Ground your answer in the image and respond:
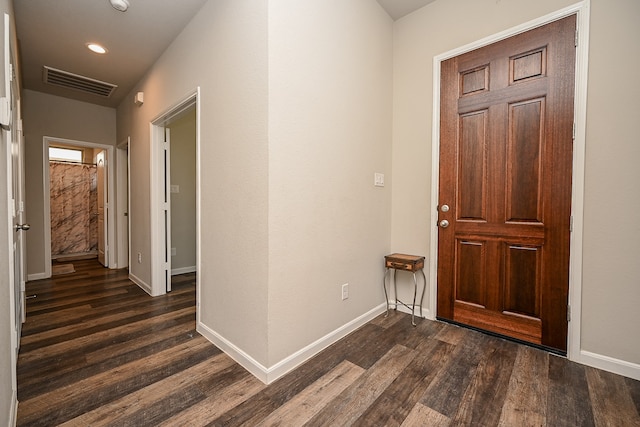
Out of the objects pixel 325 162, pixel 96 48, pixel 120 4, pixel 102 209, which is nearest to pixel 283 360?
pixel 325 162

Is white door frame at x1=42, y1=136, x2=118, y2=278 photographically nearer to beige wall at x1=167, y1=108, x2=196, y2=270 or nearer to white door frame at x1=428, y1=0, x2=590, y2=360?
beige wall at x1=167, y1=108, x2=196, y2=270

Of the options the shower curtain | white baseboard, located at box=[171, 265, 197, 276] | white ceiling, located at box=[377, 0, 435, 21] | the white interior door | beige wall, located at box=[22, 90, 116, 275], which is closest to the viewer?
white ceiling, located at box=[377, 0, 435, 21]

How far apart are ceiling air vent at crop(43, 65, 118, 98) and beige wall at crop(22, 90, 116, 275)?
0.56 m

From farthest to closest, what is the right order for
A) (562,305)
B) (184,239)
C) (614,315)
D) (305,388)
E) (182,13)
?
(184,239) → (182,13) → (562,305) → (614,315) → (305,388)

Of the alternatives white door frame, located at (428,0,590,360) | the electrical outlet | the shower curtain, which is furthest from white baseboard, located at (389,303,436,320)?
the shower curtain

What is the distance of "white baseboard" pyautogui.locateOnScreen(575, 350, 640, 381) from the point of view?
167cm

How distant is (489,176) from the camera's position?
2.19 meters

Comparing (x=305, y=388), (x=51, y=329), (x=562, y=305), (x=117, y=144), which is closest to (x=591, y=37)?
(x=562, y=305)

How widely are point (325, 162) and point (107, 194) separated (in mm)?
4469

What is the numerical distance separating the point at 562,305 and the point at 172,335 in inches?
114

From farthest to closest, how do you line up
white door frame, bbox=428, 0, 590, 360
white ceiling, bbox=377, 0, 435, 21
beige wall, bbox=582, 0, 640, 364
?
white ceiling, bbox=377, 0, 435, 21, white door frame, bbox=428, 0, 590, 360, beige wall, bbox=582, 0, 640, 364

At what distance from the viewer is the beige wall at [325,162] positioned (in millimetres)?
1693

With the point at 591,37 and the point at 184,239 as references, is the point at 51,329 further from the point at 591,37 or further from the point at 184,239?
the point at 591,37

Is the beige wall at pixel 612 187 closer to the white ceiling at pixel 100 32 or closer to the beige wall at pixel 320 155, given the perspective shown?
the beige wall at pixel 320 155
